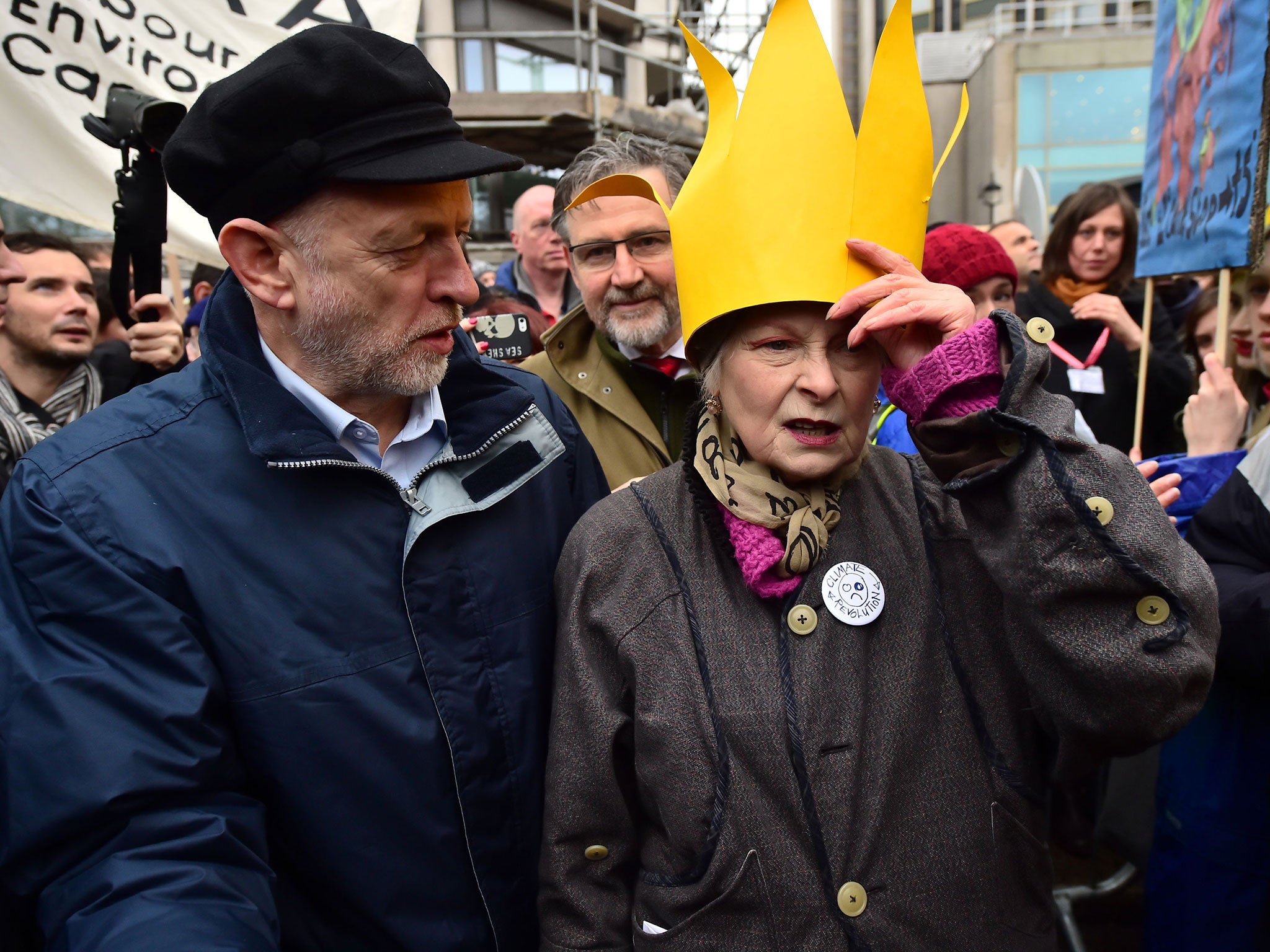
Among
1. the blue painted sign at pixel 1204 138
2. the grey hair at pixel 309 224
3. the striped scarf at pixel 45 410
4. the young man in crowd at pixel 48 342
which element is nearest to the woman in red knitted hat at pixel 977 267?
the blue painted sign at pixel 1204 138

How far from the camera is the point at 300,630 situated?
1467 millimetres

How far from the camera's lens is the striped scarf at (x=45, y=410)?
2688 mm

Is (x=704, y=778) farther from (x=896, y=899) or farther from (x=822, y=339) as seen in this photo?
(x=822, y=339)

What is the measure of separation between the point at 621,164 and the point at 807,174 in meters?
1.13

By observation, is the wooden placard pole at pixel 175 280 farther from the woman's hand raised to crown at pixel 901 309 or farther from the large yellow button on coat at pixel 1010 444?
the large yellow button on coat at pixel 1010 444

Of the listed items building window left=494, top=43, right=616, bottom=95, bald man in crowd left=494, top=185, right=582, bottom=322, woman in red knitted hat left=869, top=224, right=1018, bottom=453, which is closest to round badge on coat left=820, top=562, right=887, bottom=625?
woman in red knitted hat left=869, top=224, right=1018, bottom=453

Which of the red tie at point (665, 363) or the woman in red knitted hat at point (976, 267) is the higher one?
the woman in red knitted hat at point (976, 267)

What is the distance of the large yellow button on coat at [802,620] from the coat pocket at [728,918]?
344mm

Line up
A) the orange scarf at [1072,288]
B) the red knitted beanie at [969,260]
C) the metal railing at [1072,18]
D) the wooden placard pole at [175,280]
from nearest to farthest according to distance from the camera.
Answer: the red knitted beanie at [969,260], the wooden placard pole at [175,280], the orange scarf at [1072,288], the metal railing at [1072,18]

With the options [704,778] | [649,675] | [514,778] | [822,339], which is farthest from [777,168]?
[514,778]

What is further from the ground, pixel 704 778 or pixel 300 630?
pixel 300 630

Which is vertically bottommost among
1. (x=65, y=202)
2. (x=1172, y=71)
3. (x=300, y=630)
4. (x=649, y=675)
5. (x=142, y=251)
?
(x=649, y=675)

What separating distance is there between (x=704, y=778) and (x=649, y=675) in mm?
181

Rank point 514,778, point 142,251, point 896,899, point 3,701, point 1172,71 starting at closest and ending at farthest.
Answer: point 3,701 < point 896,899 < point 514,778 < point 142,251 < point 1172,71
